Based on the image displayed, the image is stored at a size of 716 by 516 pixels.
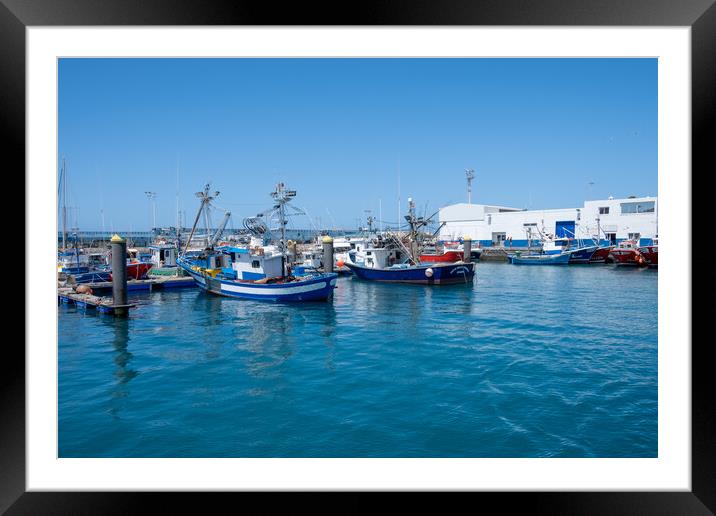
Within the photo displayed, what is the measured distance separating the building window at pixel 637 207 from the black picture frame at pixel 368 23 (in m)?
33.8

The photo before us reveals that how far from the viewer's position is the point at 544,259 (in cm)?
2984

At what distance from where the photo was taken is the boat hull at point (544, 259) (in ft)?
96.7

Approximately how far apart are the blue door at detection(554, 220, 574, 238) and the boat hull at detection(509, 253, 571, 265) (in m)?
5.57

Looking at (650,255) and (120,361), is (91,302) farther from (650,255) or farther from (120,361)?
(650,255)

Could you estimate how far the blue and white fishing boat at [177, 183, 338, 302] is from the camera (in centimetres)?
1497

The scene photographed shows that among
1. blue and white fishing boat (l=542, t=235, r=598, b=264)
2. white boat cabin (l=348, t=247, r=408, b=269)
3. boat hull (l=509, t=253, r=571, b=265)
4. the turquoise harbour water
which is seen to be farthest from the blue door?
the turquoise harbour water

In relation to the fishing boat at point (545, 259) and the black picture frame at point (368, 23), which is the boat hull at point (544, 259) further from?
the black picture frame at point (368, 23)

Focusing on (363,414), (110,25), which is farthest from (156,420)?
(110,25)

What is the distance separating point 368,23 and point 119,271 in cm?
1173

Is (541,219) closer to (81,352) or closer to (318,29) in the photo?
(81,352)

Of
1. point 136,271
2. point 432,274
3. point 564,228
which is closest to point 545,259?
point 564,228

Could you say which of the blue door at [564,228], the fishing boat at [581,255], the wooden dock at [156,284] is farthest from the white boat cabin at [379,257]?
the blue door at [564,228]

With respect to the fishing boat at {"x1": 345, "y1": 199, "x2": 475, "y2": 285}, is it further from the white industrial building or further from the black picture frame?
the black picture frame

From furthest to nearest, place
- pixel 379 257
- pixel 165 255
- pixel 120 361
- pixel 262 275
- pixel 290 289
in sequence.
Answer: pixel 165 255 → pixel 379 257 → pixel 262 275 → pixel 290 289 → pixel 120 361
